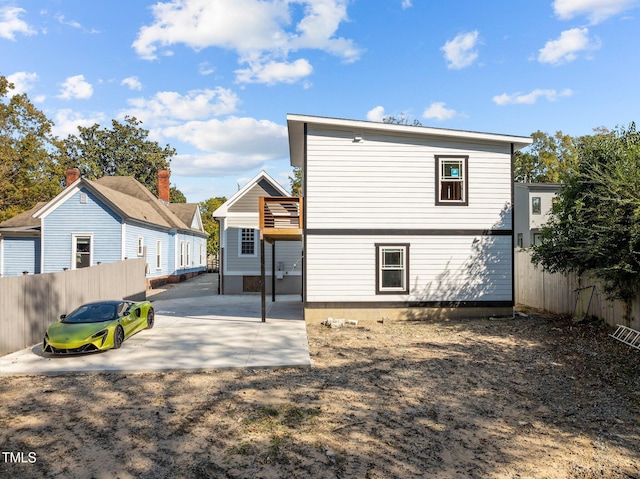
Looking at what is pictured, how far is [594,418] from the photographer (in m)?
6.82

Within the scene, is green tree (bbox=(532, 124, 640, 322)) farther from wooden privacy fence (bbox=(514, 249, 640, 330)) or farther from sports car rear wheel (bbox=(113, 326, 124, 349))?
sports car rear wheel (bbox=(113, 326, 124, 349))

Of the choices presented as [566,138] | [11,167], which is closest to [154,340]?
[11,167]

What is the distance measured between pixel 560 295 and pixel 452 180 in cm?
552

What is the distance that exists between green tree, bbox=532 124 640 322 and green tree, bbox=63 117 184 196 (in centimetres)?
5216

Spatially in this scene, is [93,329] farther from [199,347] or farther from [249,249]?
[249,249]

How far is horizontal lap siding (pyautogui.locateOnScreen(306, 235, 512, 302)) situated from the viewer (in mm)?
14844

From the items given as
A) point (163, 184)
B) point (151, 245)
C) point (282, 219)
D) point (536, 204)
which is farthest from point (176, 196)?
point (282, 219)

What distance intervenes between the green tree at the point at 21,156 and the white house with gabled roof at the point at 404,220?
26.9m

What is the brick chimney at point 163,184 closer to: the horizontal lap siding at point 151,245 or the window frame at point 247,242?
the horizontal lap siding at point 151,245

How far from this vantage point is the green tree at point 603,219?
36.0 ft

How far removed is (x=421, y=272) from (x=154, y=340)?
8.69m

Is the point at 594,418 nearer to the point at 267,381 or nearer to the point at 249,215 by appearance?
the point at 267,381

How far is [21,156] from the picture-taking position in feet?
107

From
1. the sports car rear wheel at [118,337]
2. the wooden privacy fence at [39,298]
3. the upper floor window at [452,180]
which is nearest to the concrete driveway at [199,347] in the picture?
the sports car rear wheel at [118,337]
